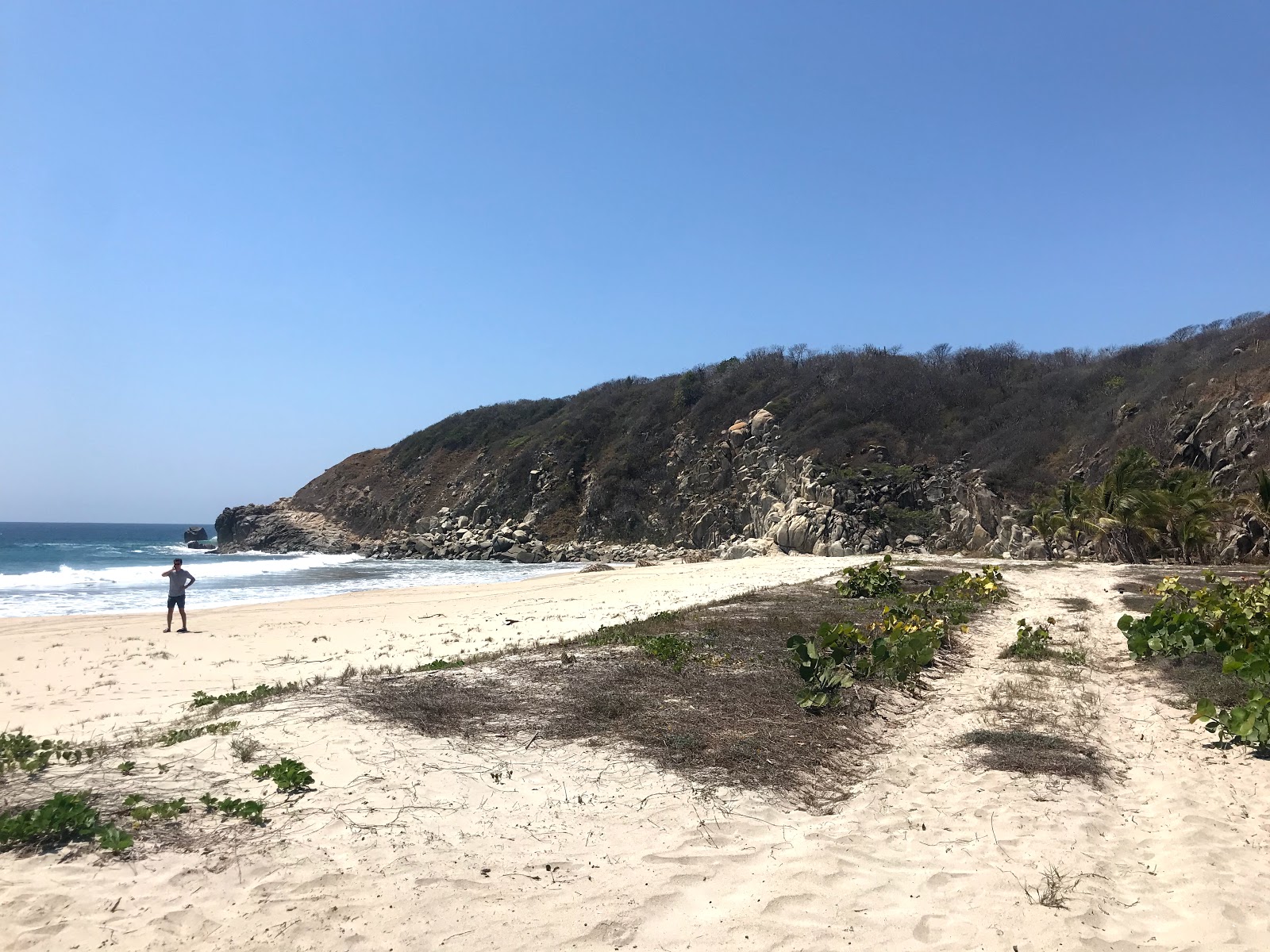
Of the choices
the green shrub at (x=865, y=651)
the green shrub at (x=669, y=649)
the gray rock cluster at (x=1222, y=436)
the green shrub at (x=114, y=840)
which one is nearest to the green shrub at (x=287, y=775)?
the green shrub at (x=114, y=840)

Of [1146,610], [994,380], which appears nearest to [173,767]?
[1146,610]

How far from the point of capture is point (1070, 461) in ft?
128

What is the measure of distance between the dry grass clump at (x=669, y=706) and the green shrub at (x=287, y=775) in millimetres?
1419

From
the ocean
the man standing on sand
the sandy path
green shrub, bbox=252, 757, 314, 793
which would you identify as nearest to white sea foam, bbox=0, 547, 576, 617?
the ocean

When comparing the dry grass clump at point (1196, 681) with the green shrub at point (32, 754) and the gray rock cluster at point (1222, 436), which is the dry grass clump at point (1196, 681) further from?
the gray rock cluster at point (1222, 436)

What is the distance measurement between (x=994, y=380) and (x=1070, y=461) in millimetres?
14398

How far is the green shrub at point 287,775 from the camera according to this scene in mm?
5348

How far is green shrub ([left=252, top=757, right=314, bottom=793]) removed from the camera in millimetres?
5348

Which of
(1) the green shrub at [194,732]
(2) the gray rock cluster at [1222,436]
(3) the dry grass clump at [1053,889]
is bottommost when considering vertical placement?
(3) the dry grass clump at [1053,889]

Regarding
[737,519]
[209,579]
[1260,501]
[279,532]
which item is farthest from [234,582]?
[279,532]

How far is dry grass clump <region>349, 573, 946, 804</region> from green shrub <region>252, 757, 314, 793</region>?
1.42 meters

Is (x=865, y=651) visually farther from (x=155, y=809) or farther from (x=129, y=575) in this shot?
(x=129, y=575)

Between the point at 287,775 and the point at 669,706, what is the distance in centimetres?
362

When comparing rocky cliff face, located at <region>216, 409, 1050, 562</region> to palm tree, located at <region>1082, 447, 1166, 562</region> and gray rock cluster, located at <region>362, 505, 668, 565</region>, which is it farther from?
palm tree, located at <region>1082, 447, 1166, 562</region>
